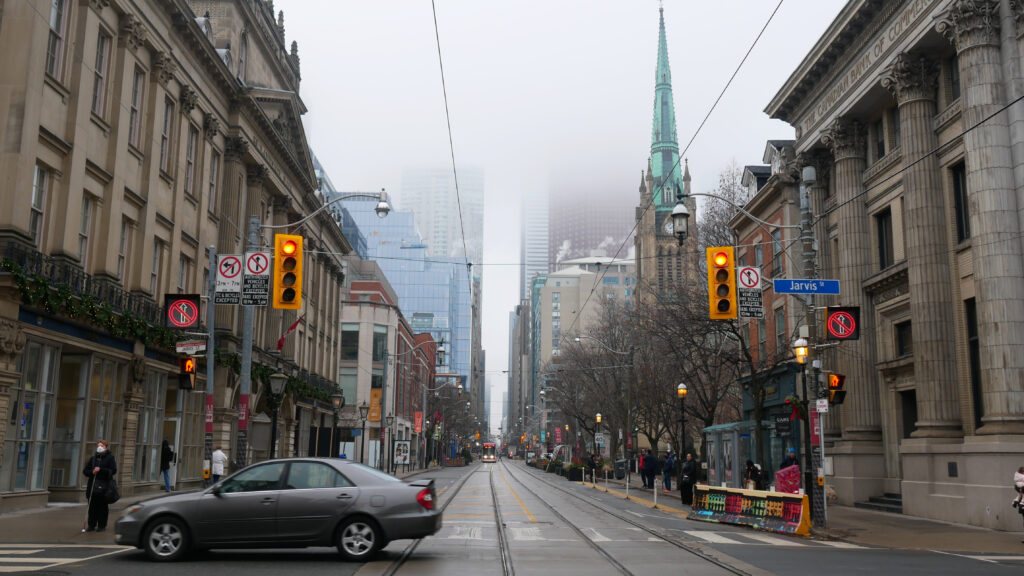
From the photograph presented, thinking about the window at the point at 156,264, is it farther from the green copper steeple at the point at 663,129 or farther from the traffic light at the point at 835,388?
the green copper steeple at the point at 663,129

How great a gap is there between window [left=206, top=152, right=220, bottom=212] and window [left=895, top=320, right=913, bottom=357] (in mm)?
27135

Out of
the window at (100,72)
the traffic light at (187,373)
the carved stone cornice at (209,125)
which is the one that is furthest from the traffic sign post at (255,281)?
the carved stone cornice at (209,125)

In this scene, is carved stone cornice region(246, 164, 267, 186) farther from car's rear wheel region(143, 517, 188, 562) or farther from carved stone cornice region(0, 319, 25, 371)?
car's rear wheel region(143, 517, 188, 562)

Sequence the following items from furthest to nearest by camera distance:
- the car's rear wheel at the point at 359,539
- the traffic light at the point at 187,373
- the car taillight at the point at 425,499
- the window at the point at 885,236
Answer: the window at the point at 885,236, the traffic light at the point at 187,373, the car taillight at the point at 425,499, the car's rear wheel at the point at 359,539

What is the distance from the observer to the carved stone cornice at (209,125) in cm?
3434

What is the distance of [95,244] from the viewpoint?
25.6 meters

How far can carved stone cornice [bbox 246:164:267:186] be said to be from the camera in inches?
1592

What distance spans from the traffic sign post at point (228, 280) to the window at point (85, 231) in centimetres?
510

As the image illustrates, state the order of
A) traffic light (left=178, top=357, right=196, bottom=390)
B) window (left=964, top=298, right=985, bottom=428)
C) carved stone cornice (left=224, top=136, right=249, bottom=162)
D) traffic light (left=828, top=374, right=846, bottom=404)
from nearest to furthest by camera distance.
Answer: traffic light (left=828, top=374, right=846, bottom=404)
traffic light (left=178, top=357, right=196, bottom=390)
window (left=964, top=298, right=985, bottom=428)
carved stone cornice (left=224, top=136, right=249, bottom=162)

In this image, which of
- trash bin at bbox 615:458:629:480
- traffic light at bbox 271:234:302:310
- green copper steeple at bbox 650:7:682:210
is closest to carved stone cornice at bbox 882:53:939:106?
traffic light at bbox 271:234:302:310

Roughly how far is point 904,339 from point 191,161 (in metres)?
27.3

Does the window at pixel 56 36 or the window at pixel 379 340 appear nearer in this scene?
the window at pixel 56 36

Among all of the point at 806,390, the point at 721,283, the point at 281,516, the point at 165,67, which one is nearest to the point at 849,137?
the point at 806,390

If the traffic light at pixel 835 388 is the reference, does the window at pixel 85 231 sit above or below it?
above
